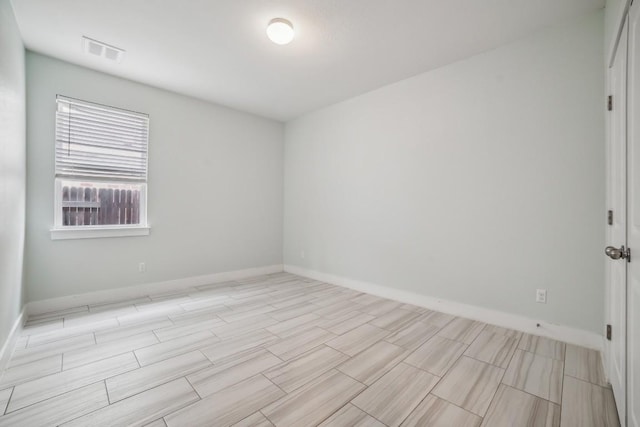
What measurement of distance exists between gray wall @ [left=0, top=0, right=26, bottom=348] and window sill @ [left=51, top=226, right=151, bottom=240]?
307 mm

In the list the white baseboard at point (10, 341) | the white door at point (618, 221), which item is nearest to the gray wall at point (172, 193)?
the white baseboard at point (10, 341)

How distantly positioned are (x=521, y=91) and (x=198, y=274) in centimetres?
440

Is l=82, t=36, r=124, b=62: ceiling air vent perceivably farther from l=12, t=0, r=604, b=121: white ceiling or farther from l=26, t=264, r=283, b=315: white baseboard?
l=26, t=264, r=283, b=315: white baseboard

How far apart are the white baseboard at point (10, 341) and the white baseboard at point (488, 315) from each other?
331 cm

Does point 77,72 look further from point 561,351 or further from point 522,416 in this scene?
point 561,351

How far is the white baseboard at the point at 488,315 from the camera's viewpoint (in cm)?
225

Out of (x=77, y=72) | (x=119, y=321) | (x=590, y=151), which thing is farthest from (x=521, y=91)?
(x=77, y=72)

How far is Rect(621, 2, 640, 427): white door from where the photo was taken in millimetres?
1175

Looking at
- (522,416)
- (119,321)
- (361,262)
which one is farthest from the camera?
(361,262)

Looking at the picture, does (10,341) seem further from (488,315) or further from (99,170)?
(488,315)

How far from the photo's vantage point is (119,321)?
271 cm

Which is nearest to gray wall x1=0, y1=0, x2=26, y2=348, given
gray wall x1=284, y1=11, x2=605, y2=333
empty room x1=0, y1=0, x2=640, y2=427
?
empty room x1=0, y1=0, x2=640, y2=427

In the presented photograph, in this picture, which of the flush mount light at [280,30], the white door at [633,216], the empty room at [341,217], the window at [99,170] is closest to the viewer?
the white door at [633,216]

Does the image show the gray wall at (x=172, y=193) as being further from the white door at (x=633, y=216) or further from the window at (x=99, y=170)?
the white door at (x=633, y=216)
